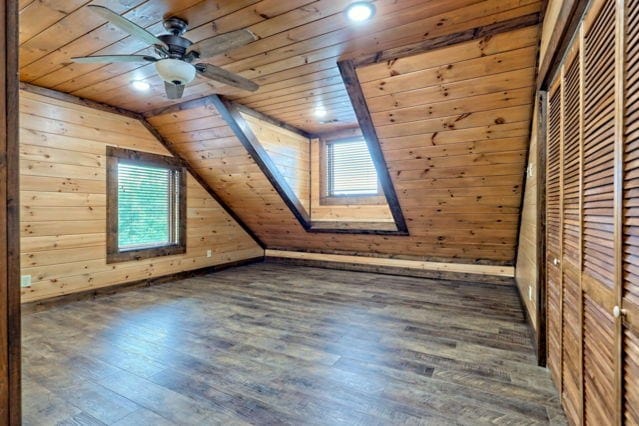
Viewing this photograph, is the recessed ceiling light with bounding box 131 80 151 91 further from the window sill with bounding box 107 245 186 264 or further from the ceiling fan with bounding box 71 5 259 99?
the window sill with bounding box 107 245 186 264

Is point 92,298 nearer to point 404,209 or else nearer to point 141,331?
point 141,331

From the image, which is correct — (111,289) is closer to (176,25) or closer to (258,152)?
(258,152)

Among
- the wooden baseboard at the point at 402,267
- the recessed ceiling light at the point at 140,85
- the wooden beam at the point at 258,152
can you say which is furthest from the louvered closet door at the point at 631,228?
the wooden baseboard at the point at 402,267

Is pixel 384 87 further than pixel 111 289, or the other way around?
pixel 111 289

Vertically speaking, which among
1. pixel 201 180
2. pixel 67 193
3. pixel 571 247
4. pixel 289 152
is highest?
pixel 289 152

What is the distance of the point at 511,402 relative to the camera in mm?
1767

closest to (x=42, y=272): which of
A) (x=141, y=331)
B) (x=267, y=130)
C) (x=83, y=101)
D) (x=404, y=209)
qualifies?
(x=141, y=331)

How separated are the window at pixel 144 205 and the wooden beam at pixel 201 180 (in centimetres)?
10

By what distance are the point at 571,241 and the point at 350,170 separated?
384 centimetres

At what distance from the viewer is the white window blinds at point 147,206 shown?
4066 millimetres

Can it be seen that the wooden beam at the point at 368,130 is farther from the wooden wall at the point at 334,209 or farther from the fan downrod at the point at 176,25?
the fan downrod at the point at 176,25

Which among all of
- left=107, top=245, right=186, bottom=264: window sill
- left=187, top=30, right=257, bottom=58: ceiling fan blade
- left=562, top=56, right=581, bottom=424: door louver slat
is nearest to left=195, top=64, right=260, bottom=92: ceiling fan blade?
left=187, top=30, right=257, bottom=58: ceiling fan blade

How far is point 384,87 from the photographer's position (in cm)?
277

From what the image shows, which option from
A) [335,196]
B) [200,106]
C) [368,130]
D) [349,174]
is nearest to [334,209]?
[335,196]
